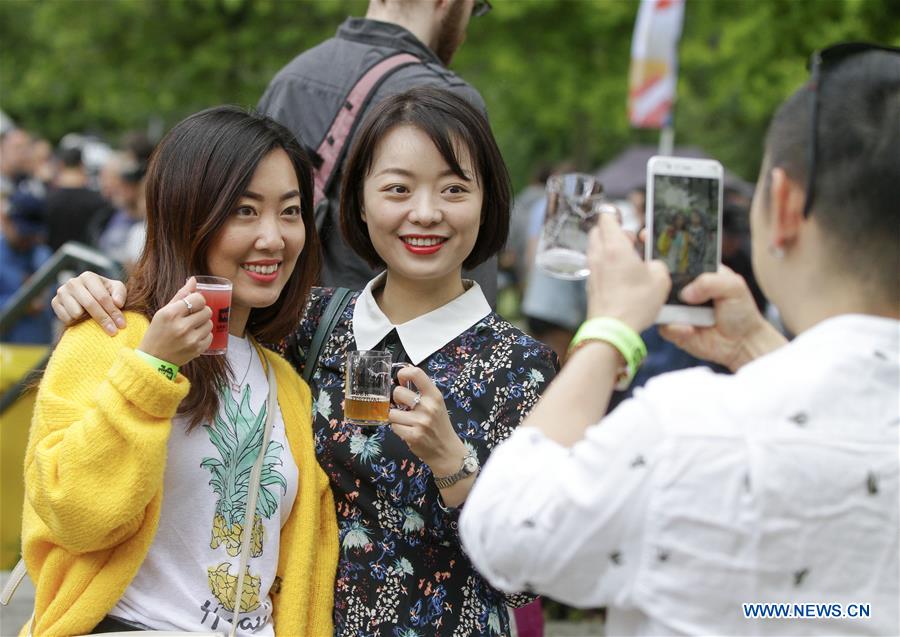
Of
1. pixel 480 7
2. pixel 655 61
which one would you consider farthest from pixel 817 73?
pixel 655 61

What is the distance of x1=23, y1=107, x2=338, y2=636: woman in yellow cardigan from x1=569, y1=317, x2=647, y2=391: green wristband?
88 cm

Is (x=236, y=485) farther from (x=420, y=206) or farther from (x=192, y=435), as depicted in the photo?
(x=420, y=206)

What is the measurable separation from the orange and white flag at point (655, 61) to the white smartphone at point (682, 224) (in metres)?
11.3

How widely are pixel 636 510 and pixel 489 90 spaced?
1911cm

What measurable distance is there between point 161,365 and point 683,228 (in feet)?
3.59

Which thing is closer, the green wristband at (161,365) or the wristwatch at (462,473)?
the green wristband at (161,365)

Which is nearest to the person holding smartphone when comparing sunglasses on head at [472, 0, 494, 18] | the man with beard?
the man with beard

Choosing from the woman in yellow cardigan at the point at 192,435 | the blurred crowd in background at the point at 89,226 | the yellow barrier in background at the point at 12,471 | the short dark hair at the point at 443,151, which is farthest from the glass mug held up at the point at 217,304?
the blurred crowd in background at the point at 89,226

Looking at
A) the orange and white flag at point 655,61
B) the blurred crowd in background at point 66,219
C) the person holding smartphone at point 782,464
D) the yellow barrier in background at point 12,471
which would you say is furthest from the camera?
the orange and white flag at point 655,61

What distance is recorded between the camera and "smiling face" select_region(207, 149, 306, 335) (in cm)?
275

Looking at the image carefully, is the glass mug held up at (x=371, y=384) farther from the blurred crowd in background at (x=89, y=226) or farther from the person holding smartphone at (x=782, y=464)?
the blurred crowd in background at (x=89, y=226)

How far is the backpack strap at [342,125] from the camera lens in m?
3.55

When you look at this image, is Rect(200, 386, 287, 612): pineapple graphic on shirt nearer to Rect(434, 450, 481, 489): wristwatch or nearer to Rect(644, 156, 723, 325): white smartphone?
Rect(434, 450, 481, 489): wristwatch

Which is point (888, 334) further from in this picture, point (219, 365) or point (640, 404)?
point (219, 365)
